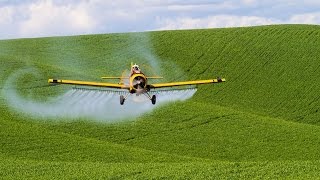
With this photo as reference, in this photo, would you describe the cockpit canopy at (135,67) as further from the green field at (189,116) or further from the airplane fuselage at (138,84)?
the airplane fuselage at (138,84)

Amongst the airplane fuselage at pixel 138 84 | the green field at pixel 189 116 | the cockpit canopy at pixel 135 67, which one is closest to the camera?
the airplane fuselage at pixel 138 84

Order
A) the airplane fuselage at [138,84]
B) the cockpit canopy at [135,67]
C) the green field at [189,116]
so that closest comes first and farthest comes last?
the airplane fuselage at [138,84]
the cockpit canopy at [135,67]
the green field at [189,116]

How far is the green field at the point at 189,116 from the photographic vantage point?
125ft

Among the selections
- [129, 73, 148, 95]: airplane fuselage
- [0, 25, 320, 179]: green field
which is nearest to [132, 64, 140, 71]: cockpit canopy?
[0, 25, 320, 179]: green field

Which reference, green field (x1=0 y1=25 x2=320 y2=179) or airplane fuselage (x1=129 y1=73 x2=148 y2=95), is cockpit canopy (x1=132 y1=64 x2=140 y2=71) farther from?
airplane fuselage (x1=129 y1=73 x2=148 y2=95)

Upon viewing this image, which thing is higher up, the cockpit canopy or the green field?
the green field

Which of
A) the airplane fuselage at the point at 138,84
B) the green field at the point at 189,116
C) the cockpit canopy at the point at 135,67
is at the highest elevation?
the green field at the point at 189,116

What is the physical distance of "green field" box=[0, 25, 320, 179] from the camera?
38.2 m

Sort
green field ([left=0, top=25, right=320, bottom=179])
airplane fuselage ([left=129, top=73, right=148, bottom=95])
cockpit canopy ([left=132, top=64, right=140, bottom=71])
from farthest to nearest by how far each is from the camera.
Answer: green field ([left=0, top=25, right=320, bottom=179]) < cockpit canopy ([left=132, top=64, right=140, bottom=71]) < airplane fuselage ([left=129, top=73, right=148, bottom=95])

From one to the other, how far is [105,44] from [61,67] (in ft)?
63.5

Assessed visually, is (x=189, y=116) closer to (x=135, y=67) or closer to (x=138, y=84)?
(x=135, y=67)

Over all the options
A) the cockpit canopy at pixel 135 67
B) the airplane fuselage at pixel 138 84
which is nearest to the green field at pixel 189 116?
the cockpit canopy at pixel 135 67

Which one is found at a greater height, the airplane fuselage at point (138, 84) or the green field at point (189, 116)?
the green field at point (189, 116)

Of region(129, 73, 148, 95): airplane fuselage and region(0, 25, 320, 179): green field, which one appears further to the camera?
region(0, 25, 320, 179): green field
